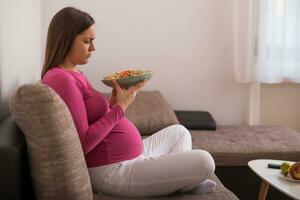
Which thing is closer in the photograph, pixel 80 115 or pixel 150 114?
pixel 80 115

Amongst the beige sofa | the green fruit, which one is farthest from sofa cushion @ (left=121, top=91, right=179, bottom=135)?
the beige sofa

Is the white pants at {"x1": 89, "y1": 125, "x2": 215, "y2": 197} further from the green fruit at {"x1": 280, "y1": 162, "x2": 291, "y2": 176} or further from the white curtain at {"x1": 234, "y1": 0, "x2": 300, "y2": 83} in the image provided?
the white curtain at {"x1": 234, "y1": 0, "x2": 300, "y2": 83}

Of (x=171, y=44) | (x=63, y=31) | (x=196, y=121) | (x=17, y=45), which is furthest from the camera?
(x=171, y=44)

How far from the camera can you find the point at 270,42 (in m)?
3.21

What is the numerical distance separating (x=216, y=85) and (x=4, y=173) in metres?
2.30

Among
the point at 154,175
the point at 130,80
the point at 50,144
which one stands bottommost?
the point at 154,175

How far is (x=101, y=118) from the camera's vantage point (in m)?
1.66

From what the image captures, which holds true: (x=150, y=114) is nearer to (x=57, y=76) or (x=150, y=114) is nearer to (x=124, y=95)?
(x=124, y=95)

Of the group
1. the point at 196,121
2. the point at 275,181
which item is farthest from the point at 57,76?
the point at 196,121

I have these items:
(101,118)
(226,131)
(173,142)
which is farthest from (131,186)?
(226,131)

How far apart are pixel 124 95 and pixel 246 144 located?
47.2 inches

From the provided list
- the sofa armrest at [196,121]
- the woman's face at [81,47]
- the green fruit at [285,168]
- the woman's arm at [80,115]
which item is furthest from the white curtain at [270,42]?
the woman's arm at [80,115]

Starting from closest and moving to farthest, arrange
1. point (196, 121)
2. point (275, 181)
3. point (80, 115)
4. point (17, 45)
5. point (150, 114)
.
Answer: point (80, 115) < point (275, 181) < point (17, 45) < point (150, 114) < point (196, 121)

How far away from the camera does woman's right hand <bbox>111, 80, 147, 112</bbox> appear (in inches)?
67.1
